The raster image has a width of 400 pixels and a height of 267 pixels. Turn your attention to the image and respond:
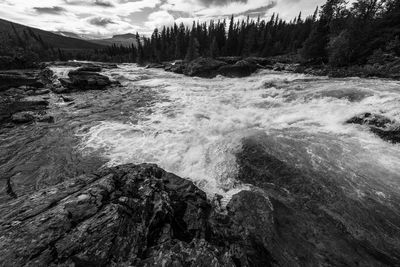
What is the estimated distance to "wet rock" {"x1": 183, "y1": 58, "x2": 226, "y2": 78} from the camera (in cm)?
3950

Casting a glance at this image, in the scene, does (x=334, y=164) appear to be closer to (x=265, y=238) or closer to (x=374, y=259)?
(x=374, y=259)

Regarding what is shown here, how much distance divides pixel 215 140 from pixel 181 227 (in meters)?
6.73

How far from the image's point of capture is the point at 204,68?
40.2 m

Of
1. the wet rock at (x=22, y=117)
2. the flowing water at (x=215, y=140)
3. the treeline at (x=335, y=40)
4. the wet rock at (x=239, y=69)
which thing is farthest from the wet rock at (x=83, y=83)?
the treeline at (x=335, y=40)

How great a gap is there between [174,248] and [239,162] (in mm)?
5531

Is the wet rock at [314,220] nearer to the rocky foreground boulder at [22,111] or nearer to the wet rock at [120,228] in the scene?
the wet rock at [120,228]

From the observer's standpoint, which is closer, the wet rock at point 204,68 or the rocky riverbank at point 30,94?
the rocky riverbank at point 30,94

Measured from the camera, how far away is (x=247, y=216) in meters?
6.19

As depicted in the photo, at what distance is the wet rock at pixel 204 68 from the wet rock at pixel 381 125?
30073mm

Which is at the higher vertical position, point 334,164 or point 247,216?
point 334,164

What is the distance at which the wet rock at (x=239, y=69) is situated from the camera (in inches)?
1485

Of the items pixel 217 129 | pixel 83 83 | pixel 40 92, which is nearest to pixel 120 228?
pixel 217 129

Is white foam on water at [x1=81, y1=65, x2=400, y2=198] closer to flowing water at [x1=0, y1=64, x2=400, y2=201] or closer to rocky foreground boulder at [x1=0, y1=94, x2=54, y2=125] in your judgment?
flowing water at [x1=0, y1=64, x2=400, y2=201]

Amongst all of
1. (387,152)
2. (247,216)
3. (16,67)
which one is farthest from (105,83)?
(16,67)
